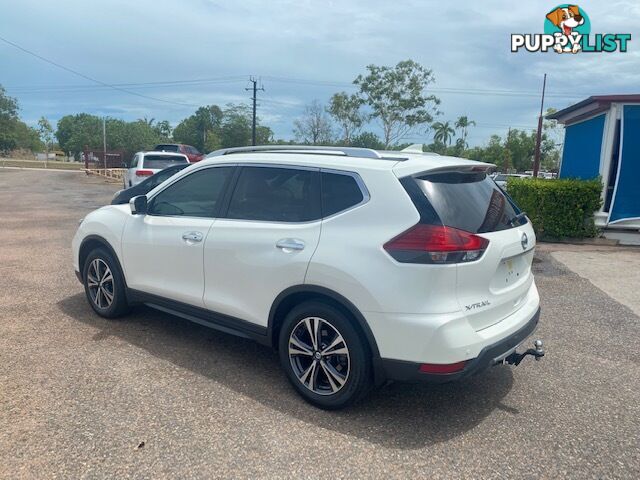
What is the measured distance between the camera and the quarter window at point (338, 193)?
10.4ft

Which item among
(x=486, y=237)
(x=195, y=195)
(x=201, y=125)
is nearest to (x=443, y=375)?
(x=486, y=237)

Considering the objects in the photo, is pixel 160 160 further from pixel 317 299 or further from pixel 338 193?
pixel 317 299

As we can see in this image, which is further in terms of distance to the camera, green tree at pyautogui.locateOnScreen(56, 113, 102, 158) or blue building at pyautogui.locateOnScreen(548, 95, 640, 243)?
green tree at pyautogui.locateOnScreen(56, 113, 102, 158)

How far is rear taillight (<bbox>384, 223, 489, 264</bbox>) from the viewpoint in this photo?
2820mm

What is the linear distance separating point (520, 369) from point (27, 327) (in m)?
4.46

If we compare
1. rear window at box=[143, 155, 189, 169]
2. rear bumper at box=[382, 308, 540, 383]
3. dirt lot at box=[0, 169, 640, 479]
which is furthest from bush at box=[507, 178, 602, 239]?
rear window at box=[143, 155, 189, 169]

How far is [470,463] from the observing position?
2.75 m

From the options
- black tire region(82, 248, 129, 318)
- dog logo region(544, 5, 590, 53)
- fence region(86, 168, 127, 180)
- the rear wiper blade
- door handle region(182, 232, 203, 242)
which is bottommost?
black tire region(82, 248, 129, 318)

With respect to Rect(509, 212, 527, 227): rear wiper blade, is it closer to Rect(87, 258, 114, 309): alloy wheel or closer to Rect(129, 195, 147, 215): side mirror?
Rect(129, 195, 147, 215): side mirror

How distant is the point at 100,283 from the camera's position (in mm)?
4859

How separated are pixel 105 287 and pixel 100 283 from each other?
7 cm

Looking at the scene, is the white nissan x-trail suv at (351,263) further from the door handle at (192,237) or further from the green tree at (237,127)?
the green tree at (237,127)

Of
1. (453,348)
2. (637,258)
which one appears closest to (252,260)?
(453,348)

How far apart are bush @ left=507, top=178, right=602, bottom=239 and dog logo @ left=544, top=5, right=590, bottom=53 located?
23.9 feet
